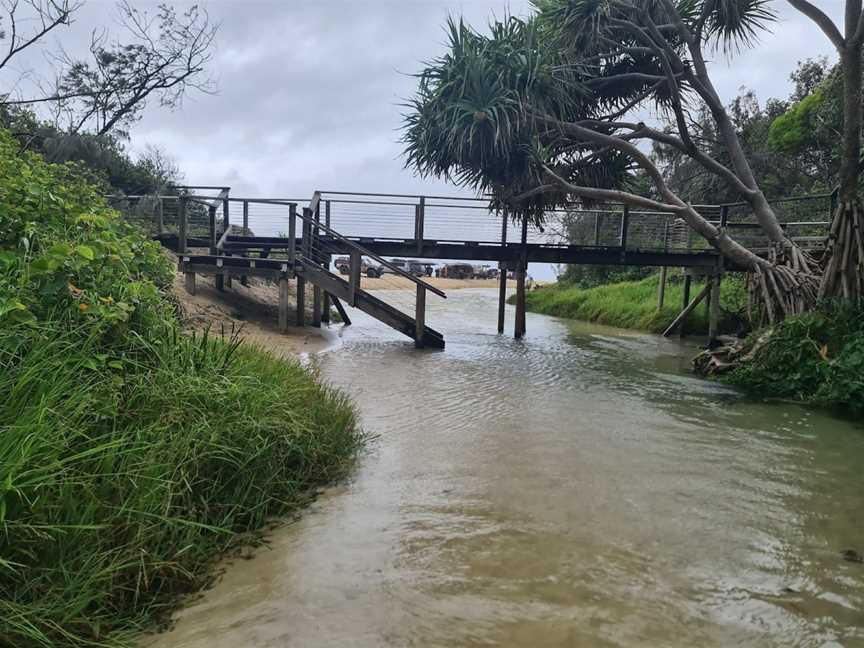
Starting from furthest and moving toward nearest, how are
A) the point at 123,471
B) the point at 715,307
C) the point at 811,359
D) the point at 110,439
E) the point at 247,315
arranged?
the point at 715,307 < the point at 247,315 < the point at 811,359 < the point at 110,439 < the point at 123,471

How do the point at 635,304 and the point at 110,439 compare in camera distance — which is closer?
the point at 110,439

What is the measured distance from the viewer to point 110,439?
9.15ft

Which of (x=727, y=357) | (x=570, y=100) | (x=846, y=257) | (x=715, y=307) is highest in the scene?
(x=570, y=100)

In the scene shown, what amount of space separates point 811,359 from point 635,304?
10.8m

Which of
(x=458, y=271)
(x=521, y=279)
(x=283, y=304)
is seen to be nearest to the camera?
(x=283, y=304)

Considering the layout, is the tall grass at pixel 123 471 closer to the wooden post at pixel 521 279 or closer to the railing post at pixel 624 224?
the wooden post at pixel 521 279

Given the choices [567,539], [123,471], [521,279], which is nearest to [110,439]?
[123,471]

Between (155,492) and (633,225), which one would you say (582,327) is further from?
(155,492)

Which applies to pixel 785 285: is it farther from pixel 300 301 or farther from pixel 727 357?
pixel 300 301

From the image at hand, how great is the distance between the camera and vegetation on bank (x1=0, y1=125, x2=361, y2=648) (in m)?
2.15

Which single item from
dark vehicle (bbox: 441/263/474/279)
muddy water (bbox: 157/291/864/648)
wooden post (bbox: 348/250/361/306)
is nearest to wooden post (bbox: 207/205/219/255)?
wooden post (bbox: 348/250/361/306)

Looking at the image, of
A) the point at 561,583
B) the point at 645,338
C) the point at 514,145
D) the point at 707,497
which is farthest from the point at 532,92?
the point at 561,583

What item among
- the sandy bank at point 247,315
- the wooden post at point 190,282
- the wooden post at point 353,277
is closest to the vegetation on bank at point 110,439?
the sandy bank at point 247,315

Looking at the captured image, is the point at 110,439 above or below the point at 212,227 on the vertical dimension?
below
